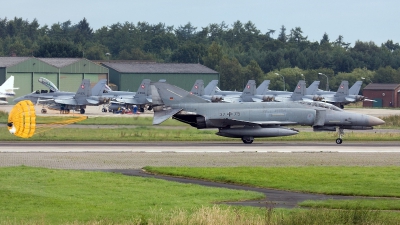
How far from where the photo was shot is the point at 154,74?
364 ft

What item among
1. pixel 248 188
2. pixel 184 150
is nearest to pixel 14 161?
pixel 184 150

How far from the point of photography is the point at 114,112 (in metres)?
80.2

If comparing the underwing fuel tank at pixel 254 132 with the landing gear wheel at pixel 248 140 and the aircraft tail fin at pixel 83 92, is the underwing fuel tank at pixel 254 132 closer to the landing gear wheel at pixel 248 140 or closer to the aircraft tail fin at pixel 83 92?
the landing gear wheel at pixel 248 140

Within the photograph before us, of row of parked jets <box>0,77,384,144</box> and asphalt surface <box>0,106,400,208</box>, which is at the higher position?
row of parked jets <box>0,77,384,144</box>

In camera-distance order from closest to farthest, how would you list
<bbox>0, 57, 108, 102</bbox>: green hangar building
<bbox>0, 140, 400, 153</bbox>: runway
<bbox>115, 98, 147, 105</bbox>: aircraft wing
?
<bbox>0, 140, 400, 153</bbox>: runway → <bbox>115, 98, 147, 105</bbox>: aircraft wing → <bbox>0, 57, 108, 102</bbox>: green hangar building

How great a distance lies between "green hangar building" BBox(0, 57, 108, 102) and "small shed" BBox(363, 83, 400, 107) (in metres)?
40.5

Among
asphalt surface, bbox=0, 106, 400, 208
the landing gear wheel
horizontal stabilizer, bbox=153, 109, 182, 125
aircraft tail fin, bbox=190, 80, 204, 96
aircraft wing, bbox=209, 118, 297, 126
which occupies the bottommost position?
asphalt surface, bbox=0, 106, 400, 208

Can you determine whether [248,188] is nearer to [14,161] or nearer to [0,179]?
[0,179]

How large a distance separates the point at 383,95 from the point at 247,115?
244 feet

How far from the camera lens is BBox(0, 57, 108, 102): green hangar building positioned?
101m

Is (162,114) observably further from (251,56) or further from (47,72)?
(251,56)

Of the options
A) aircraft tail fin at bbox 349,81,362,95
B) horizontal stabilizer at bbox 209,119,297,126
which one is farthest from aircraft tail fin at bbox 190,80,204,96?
Result: horizontal stabilizer at bbox 209,119,297,126

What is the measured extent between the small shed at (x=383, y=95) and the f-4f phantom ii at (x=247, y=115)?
229ft

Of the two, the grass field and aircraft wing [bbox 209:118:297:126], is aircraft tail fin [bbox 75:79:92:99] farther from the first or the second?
the grass field
